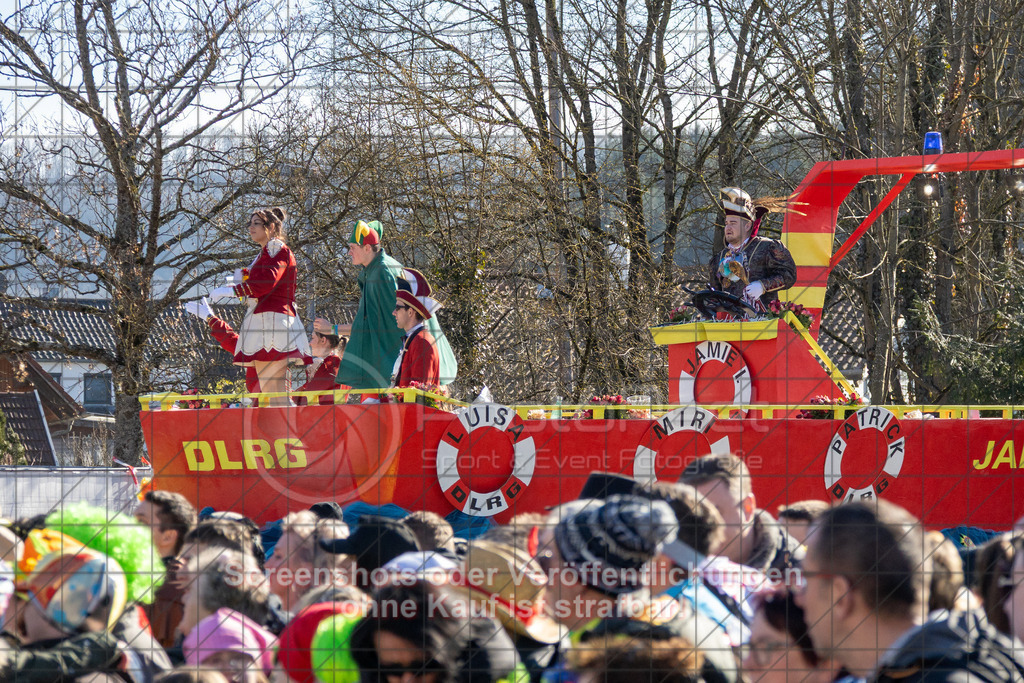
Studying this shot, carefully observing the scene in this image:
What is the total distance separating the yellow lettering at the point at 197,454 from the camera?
481 centimetres

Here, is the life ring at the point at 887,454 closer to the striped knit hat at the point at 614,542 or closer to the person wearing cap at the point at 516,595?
the striped knit hat at the point at 614,542

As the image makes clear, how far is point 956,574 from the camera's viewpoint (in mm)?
3785

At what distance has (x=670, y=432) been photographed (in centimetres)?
480

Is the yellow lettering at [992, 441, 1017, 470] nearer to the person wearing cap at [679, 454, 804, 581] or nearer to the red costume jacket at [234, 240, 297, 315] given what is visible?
the person wearing cap at [679, 454, 804, 581]

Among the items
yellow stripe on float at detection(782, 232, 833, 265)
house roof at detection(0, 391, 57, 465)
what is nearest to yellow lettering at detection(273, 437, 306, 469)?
yellow stripe on float at detection(782, 232, 833, 265)

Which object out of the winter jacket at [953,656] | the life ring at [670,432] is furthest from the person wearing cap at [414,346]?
the winter jacket at [953,656]

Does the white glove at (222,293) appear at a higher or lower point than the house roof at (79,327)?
higher

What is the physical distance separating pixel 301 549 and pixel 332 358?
2.29m

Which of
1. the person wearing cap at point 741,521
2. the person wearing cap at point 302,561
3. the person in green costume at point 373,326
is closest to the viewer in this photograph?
the person wearing cap at point 741,521

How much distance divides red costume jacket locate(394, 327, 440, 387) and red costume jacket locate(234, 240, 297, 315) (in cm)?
69

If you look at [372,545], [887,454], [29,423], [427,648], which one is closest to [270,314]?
[372,545]

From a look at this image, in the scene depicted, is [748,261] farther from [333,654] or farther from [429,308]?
[333,654]

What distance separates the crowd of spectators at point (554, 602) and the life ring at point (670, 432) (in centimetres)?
65

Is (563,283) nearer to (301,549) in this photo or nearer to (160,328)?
(160,328)
